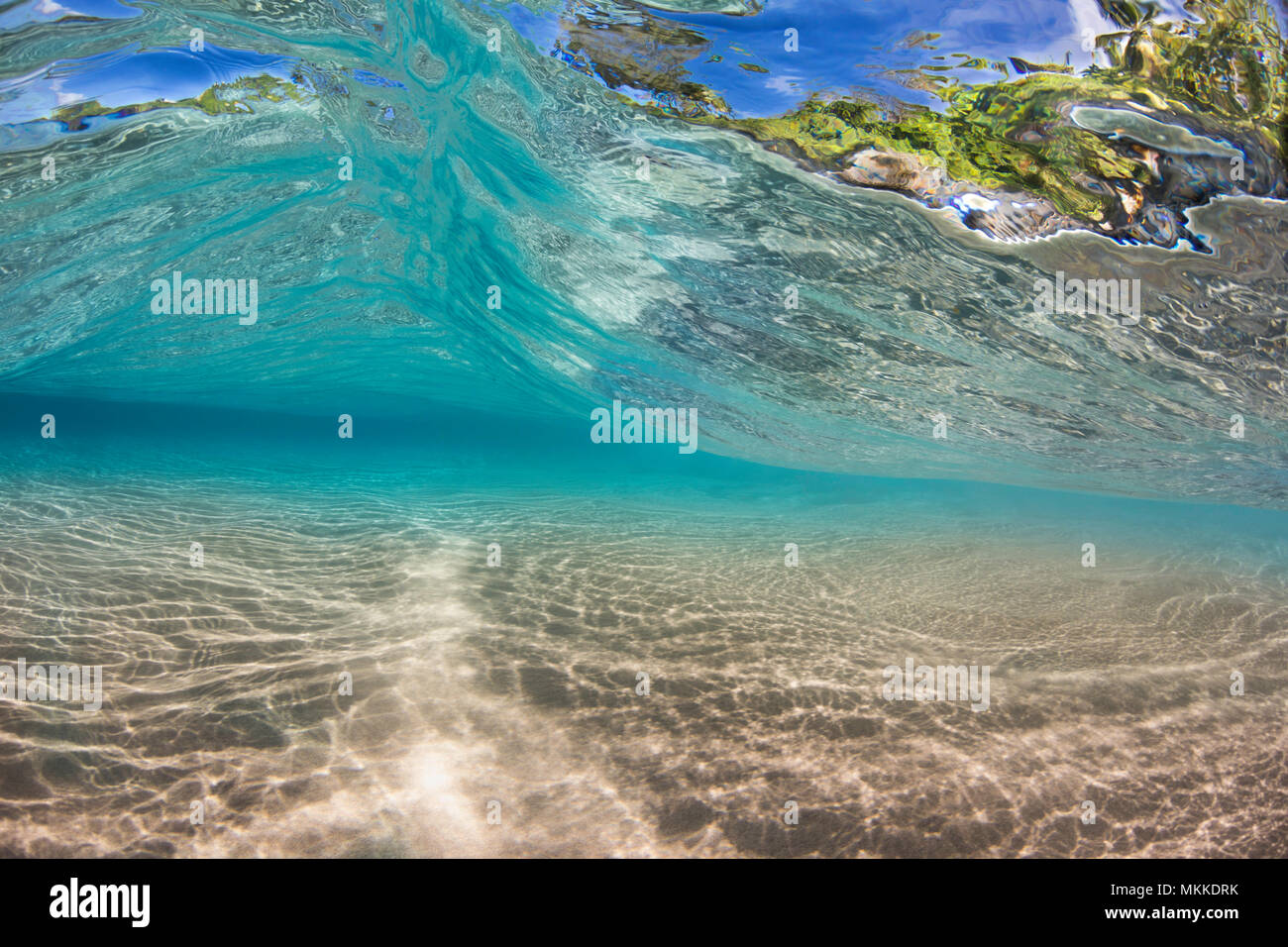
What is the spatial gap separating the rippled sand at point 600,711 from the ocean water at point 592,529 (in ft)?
0.14

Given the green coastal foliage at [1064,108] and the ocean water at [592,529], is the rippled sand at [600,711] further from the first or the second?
the green coastal foliage at [1064,108]

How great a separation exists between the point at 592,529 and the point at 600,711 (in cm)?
854

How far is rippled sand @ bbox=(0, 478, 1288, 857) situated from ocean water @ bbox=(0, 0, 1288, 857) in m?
0.04

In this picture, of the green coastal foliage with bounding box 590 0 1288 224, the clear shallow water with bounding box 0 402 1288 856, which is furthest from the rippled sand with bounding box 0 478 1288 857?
the green coastal foliage with bounding box 590 0 1288 224

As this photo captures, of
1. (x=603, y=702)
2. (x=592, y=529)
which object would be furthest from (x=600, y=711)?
(x=592, y=529)

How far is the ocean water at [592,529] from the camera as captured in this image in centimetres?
396

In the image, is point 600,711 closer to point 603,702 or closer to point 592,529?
point 603,702

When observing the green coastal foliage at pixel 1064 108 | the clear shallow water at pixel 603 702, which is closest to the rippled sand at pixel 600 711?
the clear shallow water at pixel 603 702

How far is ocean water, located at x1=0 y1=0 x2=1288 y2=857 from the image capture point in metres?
3.96

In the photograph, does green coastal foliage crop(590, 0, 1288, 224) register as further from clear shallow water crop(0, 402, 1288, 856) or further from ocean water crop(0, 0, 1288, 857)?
clear shallow water crop(0, 402, 1288, 856)
